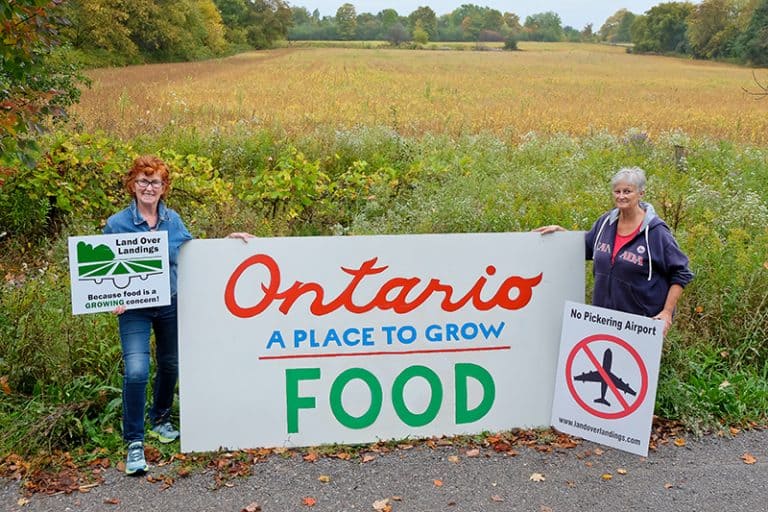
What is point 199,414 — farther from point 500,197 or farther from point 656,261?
point 500,197

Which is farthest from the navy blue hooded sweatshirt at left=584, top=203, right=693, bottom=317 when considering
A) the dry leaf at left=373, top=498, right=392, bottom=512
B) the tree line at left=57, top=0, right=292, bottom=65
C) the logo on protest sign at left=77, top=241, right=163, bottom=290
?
the tree line at left=57, top=0, right=292, bottom=65

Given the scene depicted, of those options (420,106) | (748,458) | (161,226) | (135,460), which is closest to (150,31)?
(420,106)

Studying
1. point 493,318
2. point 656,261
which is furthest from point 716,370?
point 493,318

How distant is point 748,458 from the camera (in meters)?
4.44

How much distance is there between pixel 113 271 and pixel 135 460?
1.05 meters

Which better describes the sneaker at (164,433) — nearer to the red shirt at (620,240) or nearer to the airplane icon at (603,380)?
the airplane icon at (603,380)

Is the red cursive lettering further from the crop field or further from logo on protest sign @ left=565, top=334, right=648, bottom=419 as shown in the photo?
the crop field

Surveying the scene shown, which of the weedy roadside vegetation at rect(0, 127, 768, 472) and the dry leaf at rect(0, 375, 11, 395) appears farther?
the weedy roadside vegetation at rect(0, 127, 768, 472)

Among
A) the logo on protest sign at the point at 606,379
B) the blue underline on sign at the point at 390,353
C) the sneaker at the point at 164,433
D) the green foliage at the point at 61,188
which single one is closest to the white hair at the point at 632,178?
the logo on protest sign at the point at 606,379

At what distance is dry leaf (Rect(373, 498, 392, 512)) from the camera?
3.82 metres

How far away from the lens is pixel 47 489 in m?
3.92

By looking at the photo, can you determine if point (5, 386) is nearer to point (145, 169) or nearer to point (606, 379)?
point (145, 169)

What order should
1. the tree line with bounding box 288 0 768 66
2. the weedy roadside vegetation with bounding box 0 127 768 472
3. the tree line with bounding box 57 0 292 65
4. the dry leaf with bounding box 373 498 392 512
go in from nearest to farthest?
the dry leaf with bounding box 373 498 392 512, the weedy roadside vegetation with bounding box 0 127 768 472, the tree line with bounding box 57 0 292 65, the tree line with bounding box 288 0 768 66

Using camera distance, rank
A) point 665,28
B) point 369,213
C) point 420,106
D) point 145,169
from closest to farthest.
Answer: point 145,169
point 369,213
point 420,106
point 665,28
